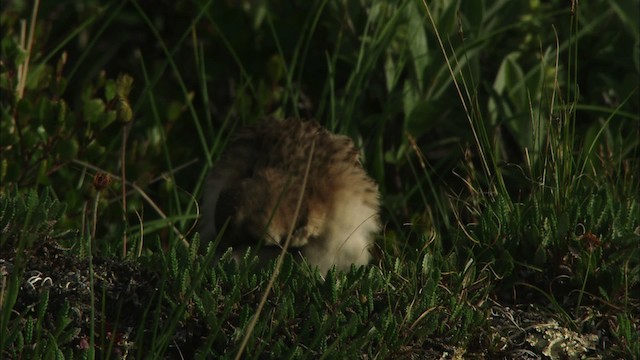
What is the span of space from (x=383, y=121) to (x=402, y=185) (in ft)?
1.22

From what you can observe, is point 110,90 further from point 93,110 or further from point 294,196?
point 294,196

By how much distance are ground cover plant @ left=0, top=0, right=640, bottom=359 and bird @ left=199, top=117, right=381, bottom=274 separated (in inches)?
4.6

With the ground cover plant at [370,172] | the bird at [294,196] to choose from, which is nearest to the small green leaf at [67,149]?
the ground cover plant at [370,172]

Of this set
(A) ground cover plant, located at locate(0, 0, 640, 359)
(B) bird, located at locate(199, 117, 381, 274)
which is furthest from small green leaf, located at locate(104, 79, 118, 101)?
(B) bird, located at locate(199, 117, 381, 274)

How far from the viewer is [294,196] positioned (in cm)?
342

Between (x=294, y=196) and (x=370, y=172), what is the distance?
1.37 m

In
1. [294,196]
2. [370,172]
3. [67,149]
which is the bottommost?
[67,149]

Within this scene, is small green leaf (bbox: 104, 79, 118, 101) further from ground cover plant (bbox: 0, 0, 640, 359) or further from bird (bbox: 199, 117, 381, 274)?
bird (bbox: 199, 117, 381, 274)

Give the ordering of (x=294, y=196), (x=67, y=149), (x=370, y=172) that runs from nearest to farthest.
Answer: (x=294, y=196) → (x=67, y=149) → (x=370, y=172)

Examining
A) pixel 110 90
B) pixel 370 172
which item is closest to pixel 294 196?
pixel 110 90

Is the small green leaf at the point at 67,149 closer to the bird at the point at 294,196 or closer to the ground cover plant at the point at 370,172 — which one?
the ground cover plant at the point at 370,172

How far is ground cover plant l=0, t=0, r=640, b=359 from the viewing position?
8.89 feet

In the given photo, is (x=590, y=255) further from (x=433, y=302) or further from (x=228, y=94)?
(x=228, y=94)

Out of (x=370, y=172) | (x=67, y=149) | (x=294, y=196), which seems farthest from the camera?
(x=370, y=172)
